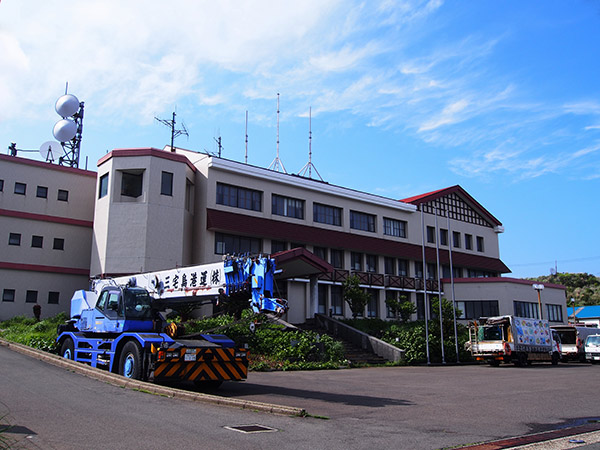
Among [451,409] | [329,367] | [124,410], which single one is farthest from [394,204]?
[124,410]

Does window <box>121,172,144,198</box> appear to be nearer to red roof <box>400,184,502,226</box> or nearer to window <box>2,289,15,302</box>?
window <box>2,289,15,302</box>

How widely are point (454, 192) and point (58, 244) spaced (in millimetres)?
32319

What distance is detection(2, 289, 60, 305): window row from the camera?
3011 cm

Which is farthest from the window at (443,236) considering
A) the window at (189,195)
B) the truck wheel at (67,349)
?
the truck wheel at (67,349)

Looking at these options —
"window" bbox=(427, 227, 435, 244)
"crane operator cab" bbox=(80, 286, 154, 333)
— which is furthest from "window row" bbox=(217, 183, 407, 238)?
"crane operator cab" bbox=(80, 286, 154, 333)

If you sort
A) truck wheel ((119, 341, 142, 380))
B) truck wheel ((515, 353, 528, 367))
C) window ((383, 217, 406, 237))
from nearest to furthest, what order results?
truck wheel ((119, 341, 142, 380))
truck wheel ((515, 353, 528, 367))
window ((383, 217, 406, 237))

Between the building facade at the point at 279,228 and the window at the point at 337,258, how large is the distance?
76 millimetres

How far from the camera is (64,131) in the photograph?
36.8 metres

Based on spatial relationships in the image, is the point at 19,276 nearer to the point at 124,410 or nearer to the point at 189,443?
the point at 124,410

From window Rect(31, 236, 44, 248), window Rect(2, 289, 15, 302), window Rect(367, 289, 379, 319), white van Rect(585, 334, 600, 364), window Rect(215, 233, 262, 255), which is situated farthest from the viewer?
window Rect(367, 289, 379, 319)

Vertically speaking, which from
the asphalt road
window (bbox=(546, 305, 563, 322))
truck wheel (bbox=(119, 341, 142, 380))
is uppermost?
window (bbox=(546, 305, 563, 322))

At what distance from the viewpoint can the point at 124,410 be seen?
946 cm

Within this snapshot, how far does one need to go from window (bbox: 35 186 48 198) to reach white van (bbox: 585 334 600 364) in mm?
34057

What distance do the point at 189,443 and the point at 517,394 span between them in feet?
33.6
